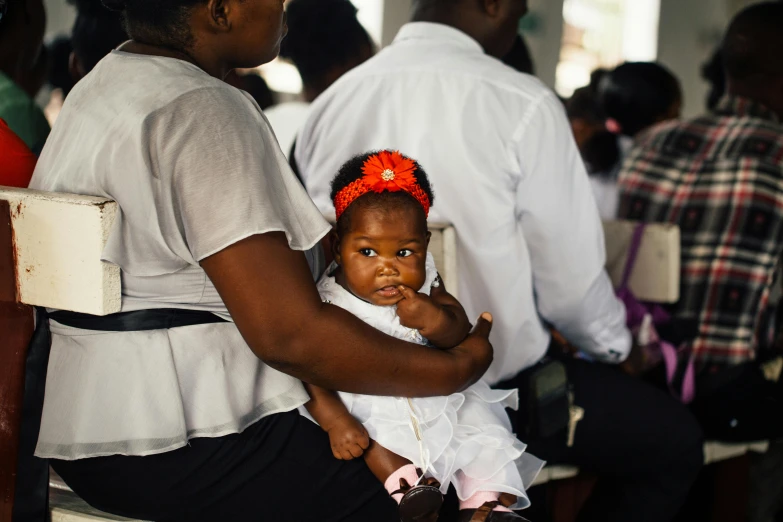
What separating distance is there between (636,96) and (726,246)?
1304mm

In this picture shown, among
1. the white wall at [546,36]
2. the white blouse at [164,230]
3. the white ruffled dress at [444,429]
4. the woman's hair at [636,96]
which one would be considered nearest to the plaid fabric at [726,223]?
the woman's hair at [636,96]

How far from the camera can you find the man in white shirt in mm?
2043

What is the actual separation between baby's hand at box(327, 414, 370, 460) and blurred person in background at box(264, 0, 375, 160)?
6.66ft

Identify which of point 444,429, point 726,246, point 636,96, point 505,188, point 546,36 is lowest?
point 546,36

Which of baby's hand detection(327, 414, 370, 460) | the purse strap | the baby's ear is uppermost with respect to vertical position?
the baby's ear

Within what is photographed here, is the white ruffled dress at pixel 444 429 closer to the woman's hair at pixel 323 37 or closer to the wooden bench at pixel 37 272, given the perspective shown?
the wooden bench at pixel 37 272

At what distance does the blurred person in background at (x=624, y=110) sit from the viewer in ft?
11.4

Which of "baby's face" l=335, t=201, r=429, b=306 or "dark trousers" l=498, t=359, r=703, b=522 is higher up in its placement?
"baby's face" l=335, t=201, r=429, b=306

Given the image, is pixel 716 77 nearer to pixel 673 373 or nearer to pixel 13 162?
pixel 673 373

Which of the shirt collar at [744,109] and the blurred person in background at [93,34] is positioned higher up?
the blurred person in background at [93,34]

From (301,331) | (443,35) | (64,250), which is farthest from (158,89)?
(443,35)

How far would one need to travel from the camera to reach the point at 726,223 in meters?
2.50

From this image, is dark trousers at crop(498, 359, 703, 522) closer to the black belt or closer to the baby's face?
the baby's face

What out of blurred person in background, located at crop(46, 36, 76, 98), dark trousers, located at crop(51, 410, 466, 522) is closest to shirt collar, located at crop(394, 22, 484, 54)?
dark trousers, located at crop(51, 410, 466, 522)
